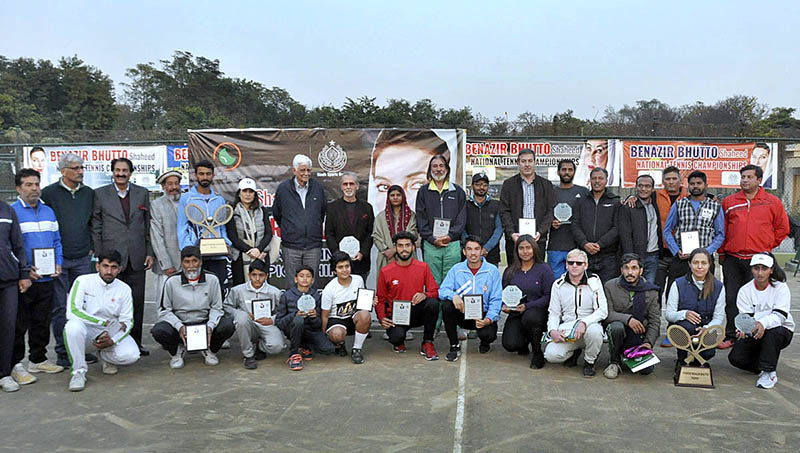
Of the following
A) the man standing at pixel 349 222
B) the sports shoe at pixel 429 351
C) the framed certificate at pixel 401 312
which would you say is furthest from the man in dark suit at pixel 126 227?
the sports shoe at pixel 429 351

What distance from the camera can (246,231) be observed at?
6590mm

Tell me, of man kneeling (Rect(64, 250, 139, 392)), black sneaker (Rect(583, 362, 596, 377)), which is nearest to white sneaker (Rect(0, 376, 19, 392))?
man kneeling (Rect(64, 250, 139, 392))

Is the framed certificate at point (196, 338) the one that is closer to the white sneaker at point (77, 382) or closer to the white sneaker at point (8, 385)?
the white sneaker at point (77, 382)

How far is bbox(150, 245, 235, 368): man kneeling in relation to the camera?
5867 millimetres

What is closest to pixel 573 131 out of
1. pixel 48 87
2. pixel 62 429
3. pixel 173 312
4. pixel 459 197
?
pixel 459 197

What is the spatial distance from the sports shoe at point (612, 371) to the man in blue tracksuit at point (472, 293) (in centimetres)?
116

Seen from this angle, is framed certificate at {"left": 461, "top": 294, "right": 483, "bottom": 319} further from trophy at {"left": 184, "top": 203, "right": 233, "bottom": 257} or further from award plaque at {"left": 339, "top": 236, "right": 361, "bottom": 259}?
trophy at {"left": 184, "top": 203, "right": 233, "bottom": 257}

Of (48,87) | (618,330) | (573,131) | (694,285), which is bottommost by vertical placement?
(618,330)

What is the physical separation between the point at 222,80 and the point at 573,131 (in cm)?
3581

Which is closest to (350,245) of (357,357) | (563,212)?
(357,357)

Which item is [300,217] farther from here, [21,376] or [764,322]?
[764,322]

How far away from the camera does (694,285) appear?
562 cm

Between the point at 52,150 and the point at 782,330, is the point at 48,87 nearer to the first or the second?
the point at 52,150

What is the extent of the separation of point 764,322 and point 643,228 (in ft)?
5.25
